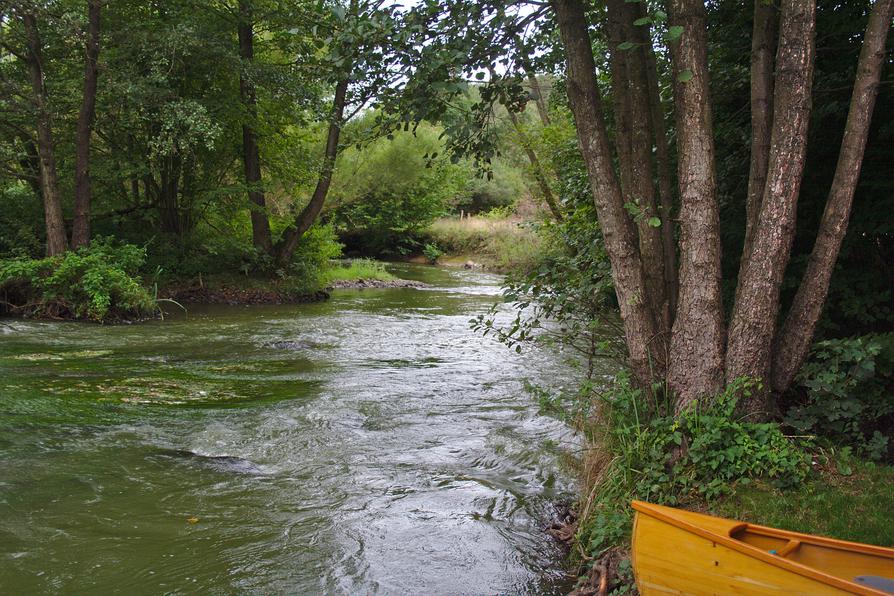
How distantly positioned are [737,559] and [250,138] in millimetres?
17436

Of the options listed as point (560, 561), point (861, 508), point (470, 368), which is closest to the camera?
point (861, 508)

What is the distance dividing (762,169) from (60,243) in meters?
14.5

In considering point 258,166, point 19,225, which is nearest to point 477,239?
point 258,166

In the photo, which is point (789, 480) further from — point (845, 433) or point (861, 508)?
point (845, 433)

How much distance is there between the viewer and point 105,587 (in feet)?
12.8

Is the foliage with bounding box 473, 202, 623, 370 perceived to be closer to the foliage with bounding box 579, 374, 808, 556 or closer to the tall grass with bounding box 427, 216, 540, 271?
the foliage with bounding box 579, 374, 808, 556

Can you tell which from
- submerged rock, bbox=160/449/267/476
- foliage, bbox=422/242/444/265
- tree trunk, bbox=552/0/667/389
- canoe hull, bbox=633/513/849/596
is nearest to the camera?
canoe hull, bbox=633/513/849/596

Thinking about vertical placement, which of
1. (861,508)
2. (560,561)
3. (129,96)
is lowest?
(560,561)

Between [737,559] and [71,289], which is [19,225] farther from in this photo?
[737,559]

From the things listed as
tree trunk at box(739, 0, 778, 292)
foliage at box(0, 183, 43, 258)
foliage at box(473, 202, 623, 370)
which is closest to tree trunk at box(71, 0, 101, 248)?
foliage at box(0, 183, 43, 258)

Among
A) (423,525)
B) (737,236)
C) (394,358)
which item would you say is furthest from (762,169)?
(394,358)

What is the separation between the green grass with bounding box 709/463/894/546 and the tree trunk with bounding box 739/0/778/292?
1569 millimetres

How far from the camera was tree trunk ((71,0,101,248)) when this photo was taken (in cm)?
1368

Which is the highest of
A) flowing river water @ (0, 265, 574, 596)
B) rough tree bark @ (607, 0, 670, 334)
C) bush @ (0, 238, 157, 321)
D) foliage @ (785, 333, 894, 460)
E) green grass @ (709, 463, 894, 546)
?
→ rough tree bark @ (607, 0, 670, 334)
